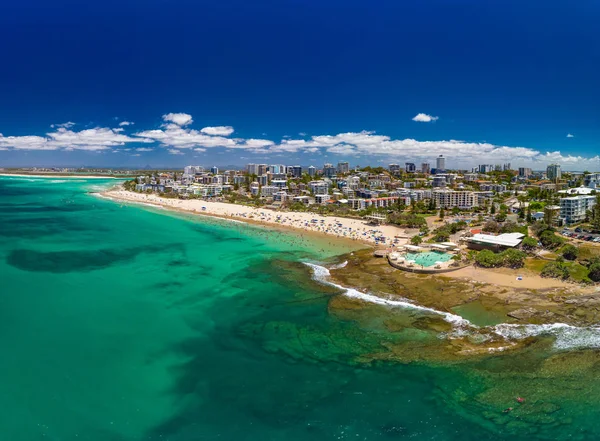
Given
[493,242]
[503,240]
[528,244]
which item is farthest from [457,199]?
[493,242]

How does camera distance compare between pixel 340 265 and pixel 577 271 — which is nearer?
pixel 577 271

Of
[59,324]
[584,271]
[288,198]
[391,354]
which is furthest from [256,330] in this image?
[288,198]

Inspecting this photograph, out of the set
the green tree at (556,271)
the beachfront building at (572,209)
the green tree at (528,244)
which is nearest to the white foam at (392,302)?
the green tree at (556,271)

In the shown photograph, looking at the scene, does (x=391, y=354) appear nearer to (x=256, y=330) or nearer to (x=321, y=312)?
(x=321, y=312)

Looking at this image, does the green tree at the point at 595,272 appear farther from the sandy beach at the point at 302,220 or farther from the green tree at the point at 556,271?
the sandy beach at the point at 302,220

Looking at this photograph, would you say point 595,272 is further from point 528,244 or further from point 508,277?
point 528,244

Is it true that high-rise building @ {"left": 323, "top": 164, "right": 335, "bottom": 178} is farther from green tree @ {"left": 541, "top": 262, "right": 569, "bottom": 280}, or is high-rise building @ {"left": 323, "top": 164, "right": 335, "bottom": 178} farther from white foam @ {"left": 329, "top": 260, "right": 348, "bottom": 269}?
green tree @ {"left": 541, "top": 262, "right": 569, "bottom": 280}

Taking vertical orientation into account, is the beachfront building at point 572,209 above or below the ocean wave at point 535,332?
above
